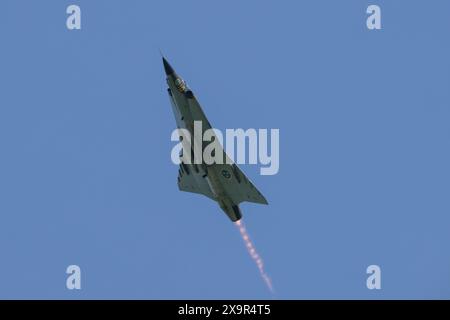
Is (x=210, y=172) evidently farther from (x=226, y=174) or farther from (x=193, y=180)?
(x=193, y=180)

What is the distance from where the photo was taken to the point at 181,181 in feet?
222

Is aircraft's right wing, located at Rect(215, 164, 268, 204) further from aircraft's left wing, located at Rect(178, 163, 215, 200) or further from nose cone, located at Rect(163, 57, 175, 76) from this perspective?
nose cone, located at Rect(163, 57, 175, 76)

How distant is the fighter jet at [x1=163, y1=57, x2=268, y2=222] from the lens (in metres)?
60.6

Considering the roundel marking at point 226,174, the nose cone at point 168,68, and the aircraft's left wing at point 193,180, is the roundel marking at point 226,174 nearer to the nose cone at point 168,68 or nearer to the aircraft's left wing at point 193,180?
the aircraft's left wing at point 193,180

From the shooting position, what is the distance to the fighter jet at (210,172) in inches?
2384

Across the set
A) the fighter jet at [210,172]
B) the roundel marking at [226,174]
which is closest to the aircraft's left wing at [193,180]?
the fighter jet at [210,172]

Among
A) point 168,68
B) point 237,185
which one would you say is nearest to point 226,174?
point 237,185

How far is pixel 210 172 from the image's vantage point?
6319cm

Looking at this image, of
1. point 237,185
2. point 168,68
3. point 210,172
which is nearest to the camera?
point 168,68

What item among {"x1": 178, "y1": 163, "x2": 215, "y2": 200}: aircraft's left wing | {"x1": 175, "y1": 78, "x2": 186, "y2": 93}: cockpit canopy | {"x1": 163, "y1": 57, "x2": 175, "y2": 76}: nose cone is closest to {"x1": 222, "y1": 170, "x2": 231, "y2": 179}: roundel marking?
{"x1": 178, "y1": 163, "x2": 215, "y2": 200}: aircraft's left wing
